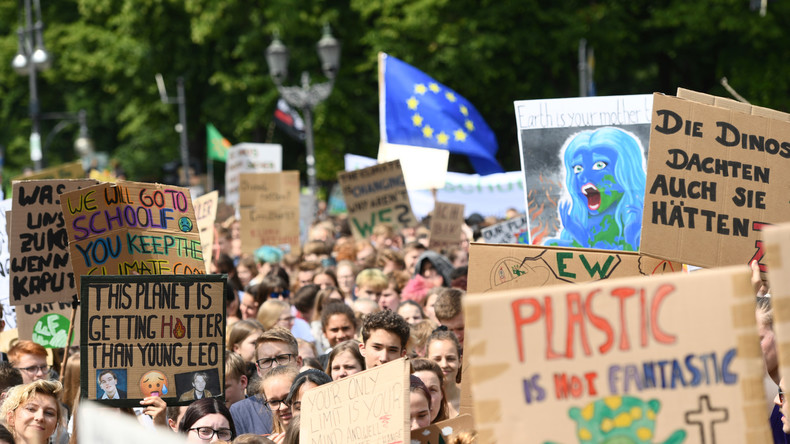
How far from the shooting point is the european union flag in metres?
13.6

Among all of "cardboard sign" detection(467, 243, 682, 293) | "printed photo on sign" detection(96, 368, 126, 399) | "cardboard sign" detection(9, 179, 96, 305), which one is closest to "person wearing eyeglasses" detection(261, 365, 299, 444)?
"printed photo on sign" detection(96, 368, 126, 399)

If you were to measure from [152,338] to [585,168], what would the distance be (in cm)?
287

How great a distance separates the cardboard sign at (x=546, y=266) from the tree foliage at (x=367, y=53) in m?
22.1

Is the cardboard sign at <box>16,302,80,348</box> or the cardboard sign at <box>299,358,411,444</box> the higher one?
the cardboard sign at <box>16,302,80,348</box>

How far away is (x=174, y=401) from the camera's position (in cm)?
519

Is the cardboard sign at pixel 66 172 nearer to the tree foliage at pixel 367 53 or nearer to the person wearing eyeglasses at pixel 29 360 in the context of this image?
the person wearing eyeglasses at pixel 29 360

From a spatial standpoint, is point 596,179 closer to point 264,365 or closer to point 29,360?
point 264,365

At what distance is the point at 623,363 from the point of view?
276cm

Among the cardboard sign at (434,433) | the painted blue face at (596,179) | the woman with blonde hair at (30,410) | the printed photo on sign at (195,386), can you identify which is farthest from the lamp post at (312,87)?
the cardboard sign at (434,433)

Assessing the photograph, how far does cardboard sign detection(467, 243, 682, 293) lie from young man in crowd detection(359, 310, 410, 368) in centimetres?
49

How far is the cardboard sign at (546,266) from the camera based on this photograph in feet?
17.4

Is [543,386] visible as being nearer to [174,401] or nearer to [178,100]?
[174,401]

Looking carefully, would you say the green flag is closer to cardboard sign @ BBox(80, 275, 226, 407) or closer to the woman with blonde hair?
cardboard sign @ BBox(80, 275, 226, 407)

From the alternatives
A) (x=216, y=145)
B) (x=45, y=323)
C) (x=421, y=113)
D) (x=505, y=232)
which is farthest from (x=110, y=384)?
(x=216, y=145)
